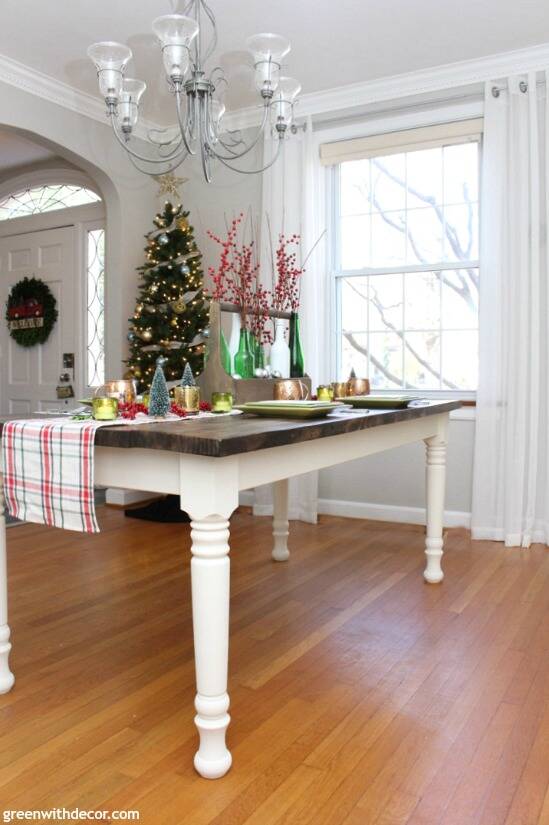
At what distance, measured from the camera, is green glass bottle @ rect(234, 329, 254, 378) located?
2.79m

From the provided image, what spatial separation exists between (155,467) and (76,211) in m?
4.44

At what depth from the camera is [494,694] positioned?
2111 millimetres

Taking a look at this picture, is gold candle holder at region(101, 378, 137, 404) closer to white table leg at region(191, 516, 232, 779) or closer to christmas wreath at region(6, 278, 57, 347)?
white table leg at region(191, 516, 232, 779)

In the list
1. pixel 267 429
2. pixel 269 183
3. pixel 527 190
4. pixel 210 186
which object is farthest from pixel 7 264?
pixel 267 429

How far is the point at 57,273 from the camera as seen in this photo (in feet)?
18.9

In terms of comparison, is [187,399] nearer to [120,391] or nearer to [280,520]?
[120,391]

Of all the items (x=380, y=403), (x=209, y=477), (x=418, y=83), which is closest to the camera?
(x=209, y=477)

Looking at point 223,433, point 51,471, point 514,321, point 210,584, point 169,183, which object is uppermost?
point 169,183

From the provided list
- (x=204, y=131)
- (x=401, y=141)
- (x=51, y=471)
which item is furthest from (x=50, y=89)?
(x=51, y=471)

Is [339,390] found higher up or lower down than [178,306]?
lower down

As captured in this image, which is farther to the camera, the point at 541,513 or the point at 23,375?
the point at 23,375

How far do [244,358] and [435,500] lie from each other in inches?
43.2

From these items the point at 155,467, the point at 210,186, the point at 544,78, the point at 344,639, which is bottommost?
the point at 344,639

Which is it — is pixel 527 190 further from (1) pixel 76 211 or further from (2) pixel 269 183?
(1) pixel 76 211
